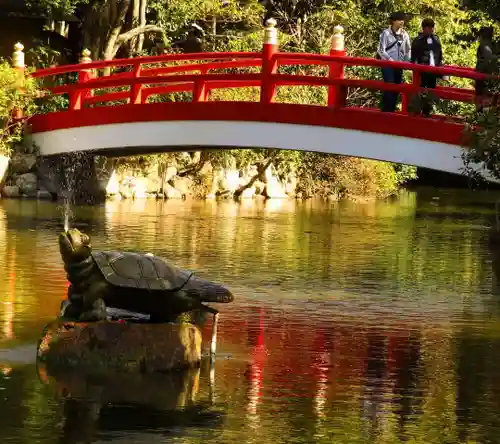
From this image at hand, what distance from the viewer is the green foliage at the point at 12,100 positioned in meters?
29.6

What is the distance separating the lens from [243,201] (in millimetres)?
33438

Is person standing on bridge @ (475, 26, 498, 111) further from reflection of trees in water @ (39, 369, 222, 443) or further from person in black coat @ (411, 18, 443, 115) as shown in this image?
reflection of trees in water @ (39, 369, 222, 443)

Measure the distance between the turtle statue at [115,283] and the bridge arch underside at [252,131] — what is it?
9.63m

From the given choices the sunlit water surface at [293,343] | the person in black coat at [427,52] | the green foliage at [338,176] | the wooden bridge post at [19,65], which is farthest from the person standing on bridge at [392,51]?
the green foliage at [338,176]

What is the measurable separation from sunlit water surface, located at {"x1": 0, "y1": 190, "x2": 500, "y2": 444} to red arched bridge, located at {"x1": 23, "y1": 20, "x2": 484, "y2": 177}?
1.54 m

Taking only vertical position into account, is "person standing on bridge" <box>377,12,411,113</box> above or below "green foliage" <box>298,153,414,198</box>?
above

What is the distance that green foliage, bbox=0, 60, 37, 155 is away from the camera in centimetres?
2956

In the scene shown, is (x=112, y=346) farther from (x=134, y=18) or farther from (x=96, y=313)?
(x=134, y=18)

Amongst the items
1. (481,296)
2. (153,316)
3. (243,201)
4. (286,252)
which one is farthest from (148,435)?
(243,201)

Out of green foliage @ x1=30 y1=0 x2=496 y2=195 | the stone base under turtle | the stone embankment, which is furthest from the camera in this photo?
green foliage @ x1=30 y1=0 x2=496 y2=195

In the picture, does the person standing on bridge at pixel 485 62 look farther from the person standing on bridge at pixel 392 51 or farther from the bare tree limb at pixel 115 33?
the bare tree limb at pixel 115 33

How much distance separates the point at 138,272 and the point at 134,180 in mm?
21071

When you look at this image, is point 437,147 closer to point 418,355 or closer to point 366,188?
point 418,355

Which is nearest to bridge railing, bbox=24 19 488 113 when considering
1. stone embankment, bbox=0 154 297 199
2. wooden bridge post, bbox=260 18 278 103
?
wooden bridge post, bbox=260 18 278 103
